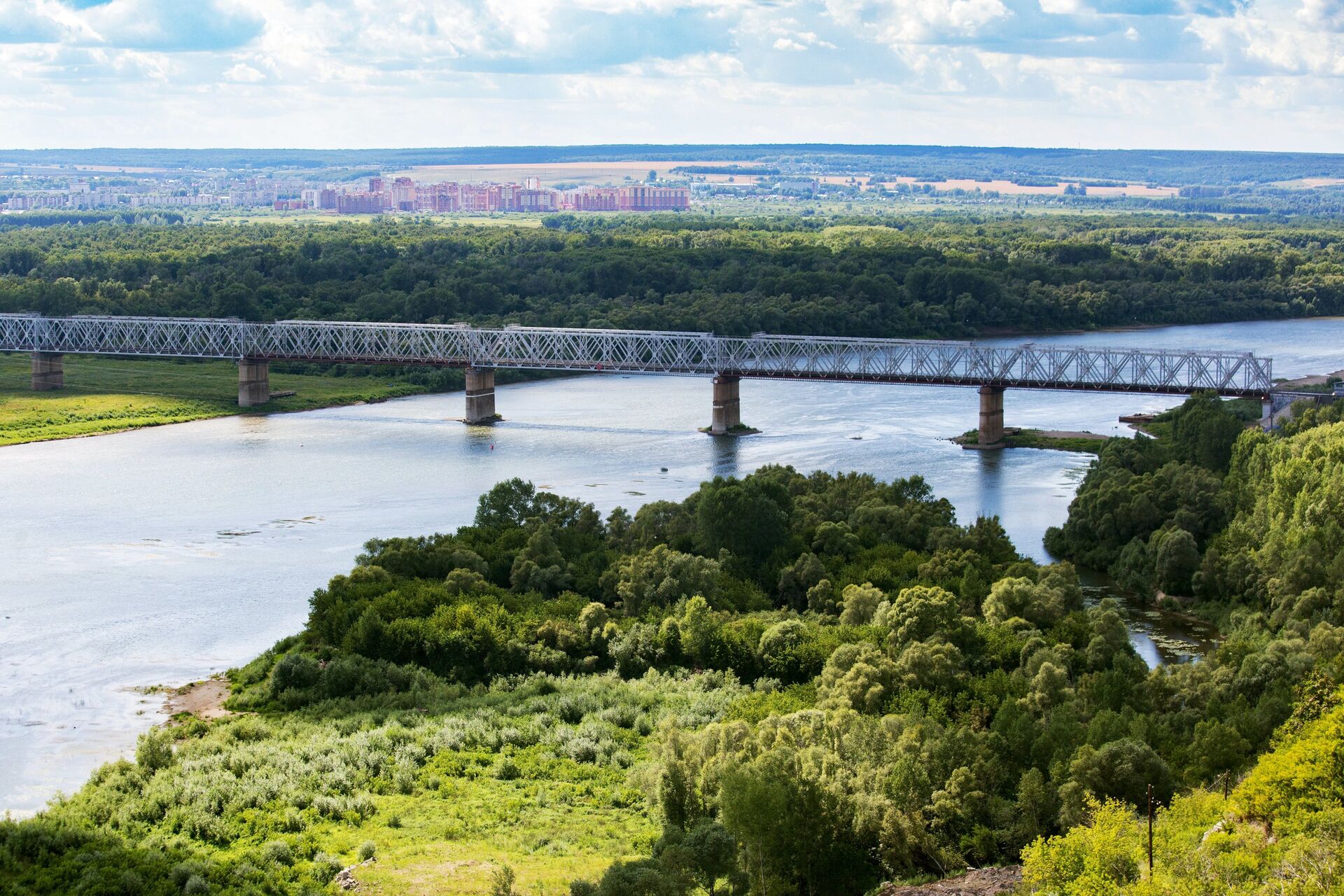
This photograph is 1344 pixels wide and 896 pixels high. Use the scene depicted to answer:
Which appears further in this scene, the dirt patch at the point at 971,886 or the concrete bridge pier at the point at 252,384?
the concrete bridge pier at the point at 252,384

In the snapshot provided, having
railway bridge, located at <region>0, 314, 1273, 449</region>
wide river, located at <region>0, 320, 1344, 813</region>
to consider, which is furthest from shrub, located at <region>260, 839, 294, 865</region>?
railway bridge, located at <region>0, 314, 1273, 449</region>

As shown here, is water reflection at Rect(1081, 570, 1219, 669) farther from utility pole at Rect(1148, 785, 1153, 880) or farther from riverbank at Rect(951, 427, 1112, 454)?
riverbank at Rect(951, 427, 1112, 454)

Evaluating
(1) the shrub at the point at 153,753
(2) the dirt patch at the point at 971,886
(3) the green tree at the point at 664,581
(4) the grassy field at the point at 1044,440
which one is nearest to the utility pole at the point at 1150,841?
(2) the dirt patch at the point at 971,886

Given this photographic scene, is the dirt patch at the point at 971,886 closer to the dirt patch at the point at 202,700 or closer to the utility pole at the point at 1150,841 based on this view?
the utility pole at the point at 1150,841

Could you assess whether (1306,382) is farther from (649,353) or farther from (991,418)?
(649,353)

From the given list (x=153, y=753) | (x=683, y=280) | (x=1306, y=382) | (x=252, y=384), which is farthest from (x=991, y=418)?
(x=683, y=280)

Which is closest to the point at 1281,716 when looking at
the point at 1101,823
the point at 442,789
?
the point at 1101,823
